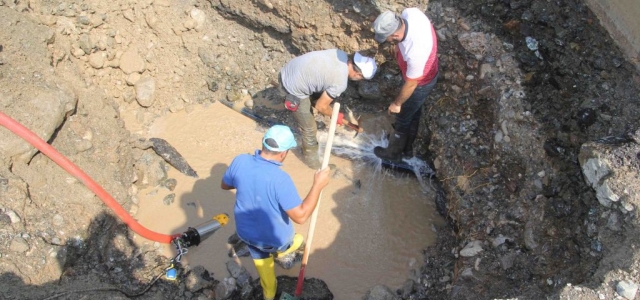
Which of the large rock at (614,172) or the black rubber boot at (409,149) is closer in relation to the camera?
the large rock at (614,172)

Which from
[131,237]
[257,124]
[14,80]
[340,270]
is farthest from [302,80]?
[14,80]

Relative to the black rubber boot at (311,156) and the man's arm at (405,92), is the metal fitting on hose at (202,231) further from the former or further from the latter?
the man's arm at (405,92)

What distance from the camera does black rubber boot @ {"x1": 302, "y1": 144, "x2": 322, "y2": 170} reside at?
5.41m

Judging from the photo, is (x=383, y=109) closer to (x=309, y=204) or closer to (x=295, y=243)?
(x=295, y=243)

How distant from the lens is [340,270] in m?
4.71

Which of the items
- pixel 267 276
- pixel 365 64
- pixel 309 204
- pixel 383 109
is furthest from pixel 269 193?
pixel 383 109

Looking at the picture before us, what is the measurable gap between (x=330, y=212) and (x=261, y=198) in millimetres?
1729

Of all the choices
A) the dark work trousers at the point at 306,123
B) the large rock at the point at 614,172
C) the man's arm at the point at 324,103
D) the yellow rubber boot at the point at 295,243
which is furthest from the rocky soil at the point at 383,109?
the man's arm at the point at 324,103

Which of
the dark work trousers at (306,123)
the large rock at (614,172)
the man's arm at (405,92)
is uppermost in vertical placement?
the large rock at (614,172)

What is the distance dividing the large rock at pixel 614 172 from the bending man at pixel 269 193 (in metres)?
1.90

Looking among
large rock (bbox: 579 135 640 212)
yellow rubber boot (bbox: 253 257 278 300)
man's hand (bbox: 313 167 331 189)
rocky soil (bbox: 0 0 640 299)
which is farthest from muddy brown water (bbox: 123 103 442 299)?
large rock (bbox: 579 135 640 212)

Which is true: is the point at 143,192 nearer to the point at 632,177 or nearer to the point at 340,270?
the point at 340,270

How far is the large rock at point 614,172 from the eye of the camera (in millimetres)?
3417

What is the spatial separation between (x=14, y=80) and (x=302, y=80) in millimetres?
2559
